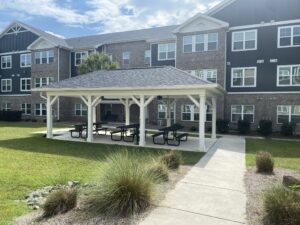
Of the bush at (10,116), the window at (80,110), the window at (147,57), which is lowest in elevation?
the bush at (10,116)

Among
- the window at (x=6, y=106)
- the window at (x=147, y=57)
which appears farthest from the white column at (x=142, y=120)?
the window at (x=6, y=106)

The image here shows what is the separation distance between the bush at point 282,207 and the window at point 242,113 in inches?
742

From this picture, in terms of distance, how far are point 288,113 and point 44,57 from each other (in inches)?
1062

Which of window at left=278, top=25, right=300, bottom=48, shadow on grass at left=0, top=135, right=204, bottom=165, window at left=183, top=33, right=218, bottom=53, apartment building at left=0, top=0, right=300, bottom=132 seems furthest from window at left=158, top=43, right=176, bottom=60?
shadow on grass at left=0, top=135, right=204, bottom=165

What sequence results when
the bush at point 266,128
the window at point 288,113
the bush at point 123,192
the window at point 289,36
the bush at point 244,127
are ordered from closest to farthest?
the bush at point 123,192 < the bush at point 266,128 < the window at point 289,36 < the window at point 288,113 < the bush at point 244,127

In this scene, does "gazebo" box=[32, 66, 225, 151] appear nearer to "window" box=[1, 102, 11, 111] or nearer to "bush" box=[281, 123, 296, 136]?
"bush" box=[281, 123, 296, 136]

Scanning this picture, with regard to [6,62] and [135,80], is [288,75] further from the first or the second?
[6,62]

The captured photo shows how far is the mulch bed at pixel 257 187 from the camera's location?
5.16 meters

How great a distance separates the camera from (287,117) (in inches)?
849

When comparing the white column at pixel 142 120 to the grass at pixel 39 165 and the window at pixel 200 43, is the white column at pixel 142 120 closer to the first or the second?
the grass at pixel 39 165

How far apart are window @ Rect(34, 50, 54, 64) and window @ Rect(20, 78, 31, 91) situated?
2.99 metres

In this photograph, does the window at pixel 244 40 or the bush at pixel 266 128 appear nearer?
the bush at pixel 266 128

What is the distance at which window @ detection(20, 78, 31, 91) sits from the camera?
34312mm

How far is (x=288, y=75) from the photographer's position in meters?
21.5
